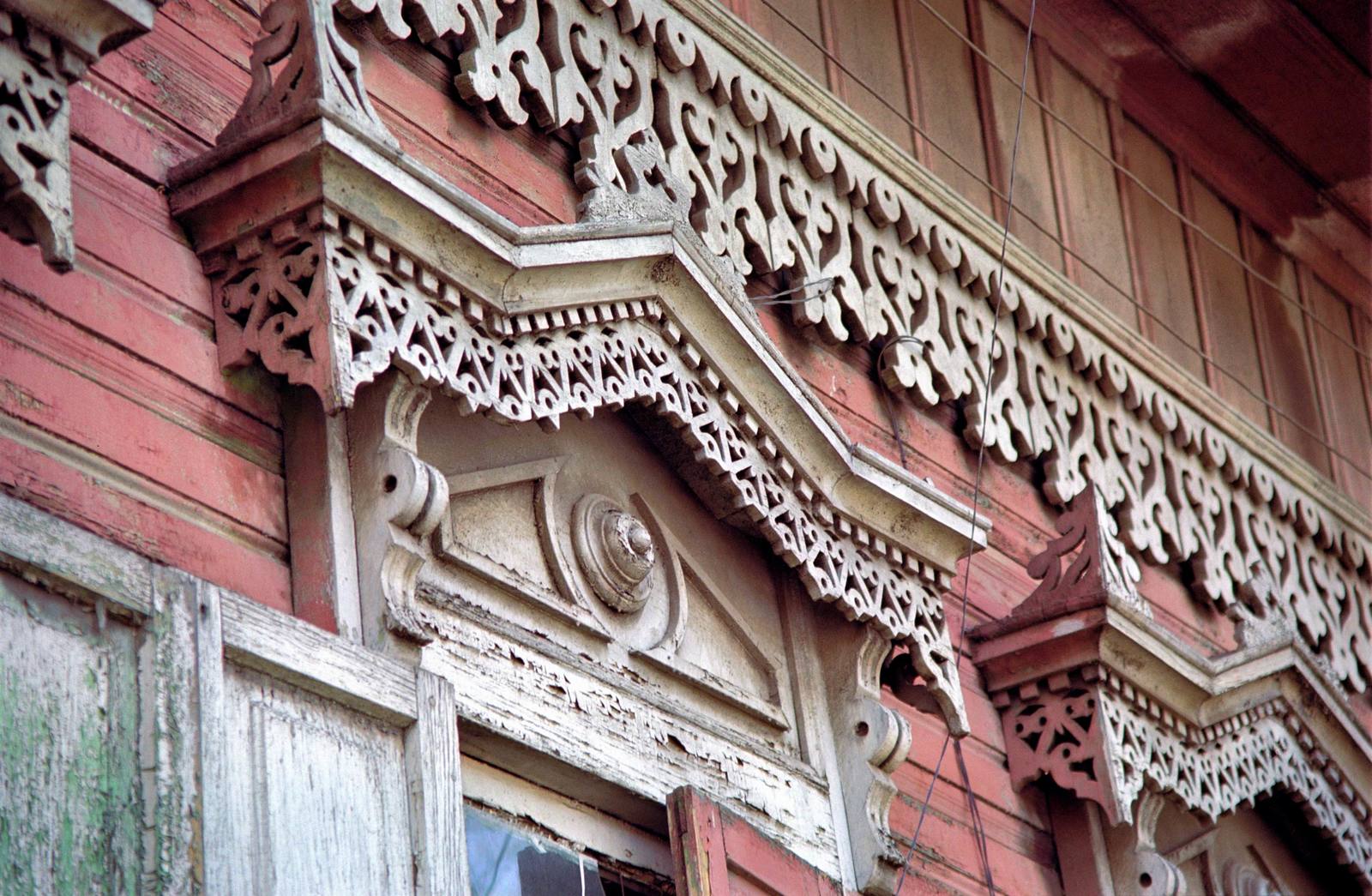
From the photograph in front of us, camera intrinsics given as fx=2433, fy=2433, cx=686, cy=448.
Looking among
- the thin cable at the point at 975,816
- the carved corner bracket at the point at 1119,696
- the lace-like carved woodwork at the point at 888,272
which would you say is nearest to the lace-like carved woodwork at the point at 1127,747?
the carved corner bracket at the point at 1119,696

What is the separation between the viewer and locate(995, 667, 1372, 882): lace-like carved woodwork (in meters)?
5.82

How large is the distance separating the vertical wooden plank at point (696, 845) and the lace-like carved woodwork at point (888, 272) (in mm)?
1173

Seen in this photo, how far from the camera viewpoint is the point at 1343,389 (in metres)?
8.68

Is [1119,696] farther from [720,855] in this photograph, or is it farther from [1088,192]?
[1088,192]

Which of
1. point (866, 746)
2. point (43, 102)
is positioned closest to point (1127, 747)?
point (866, 746)

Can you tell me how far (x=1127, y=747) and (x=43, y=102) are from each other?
11.4 ft

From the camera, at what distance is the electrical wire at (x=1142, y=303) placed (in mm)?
6570

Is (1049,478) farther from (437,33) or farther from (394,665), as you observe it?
(394,665)

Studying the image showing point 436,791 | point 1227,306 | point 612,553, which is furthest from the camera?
point 1227,306

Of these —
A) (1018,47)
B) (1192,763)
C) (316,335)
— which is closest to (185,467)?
(316,335)

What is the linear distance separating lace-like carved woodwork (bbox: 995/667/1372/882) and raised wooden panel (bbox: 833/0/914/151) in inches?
63.3

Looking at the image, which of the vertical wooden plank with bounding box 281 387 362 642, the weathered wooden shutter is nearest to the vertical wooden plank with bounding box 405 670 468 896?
the weathered wooden shutter

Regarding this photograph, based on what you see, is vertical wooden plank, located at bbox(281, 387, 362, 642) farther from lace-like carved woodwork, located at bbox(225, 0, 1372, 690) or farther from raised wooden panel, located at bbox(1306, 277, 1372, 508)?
raised wooden panel, located at bbox(1306, 277, 1372, 508)

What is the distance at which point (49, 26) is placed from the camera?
10.6ft
